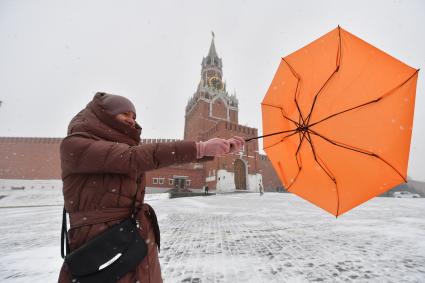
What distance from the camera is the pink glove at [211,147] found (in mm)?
1106

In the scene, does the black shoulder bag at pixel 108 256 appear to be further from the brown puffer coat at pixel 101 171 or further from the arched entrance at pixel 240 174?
the arched entrance at pixel 240 174

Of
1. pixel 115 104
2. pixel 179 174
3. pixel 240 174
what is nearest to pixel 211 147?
pixel 115 104

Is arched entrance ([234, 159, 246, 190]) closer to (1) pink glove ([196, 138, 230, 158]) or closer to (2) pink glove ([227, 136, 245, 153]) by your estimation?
(2) pink glove ([227, 136, 245, 153])

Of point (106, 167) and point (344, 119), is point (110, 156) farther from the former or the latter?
point (344, 119)

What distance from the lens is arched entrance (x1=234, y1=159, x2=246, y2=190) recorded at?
99.6ft

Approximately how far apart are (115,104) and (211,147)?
2.01 ft

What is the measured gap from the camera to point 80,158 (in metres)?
1.00

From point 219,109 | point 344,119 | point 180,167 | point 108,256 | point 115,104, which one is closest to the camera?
point 108,256

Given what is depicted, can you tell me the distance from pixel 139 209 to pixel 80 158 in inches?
16.7

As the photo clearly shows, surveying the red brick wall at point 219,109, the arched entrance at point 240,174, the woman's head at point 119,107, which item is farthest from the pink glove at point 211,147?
the red brick wall at point 219,109

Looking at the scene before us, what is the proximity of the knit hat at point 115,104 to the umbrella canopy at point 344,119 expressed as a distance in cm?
111

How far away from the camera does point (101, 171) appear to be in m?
1.01

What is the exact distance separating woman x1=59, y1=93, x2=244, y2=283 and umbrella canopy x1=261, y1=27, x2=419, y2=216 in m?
1.00

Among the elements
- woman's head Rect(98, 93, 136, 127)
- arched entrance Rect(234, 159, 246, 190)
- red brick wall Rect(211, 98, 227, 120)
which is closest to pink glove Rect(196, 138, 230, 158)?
woman's head Rect(98, 93, 136, 127)
